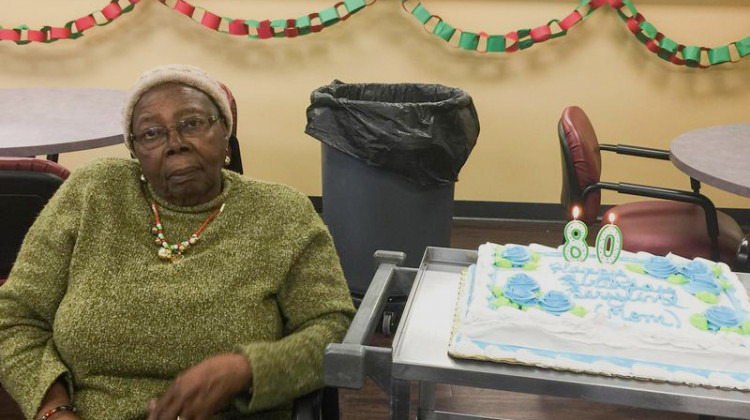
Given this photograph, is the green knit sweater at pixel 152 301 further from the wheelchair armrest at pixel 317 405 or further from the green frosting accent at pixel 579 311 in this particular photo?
the green frosting accent at pixel 579 311

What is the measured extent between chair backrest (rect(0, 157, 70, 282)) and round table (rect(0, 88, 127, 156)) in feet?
2.10

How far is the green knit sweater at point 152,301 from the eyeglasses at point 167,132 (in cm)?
11

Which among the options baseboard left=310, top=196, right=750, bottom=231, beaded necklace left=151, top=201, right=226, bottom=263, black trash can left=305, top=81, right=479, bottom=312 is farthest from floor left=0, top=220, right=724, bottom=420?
baseboard left=310, top=196, right=750, bottom=231

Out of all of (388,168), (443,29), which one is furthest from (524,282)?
(443,29)

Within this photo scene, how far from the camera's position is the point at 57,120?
102 inches

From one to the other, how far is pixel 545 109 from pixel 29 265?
3038mm

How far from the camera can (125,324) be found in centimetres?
133

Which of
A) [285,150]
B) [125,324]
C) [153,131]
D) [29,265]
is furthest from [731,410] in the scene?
[285,150]

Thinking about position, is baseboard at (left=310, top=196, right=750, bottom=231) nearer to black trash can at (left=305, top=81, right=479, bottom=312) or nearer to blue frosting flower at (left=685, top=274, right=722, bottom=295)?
black trash can at (left=305, top=81, right=479, bottom=312)

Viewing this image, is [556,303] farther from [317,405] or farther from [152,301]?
[152,301]

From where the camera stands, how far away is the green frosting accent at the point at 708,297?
1365 millimetres

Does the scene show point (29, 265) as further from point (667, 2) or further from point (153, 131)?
point (667, 2)

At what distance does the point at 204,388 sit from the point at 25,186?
0.76 metres

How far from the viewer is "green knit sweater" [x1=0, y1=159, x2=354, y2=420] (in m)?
1.33
